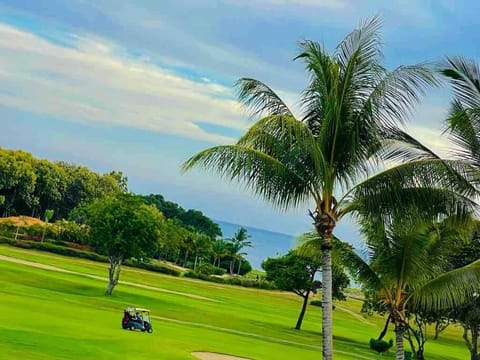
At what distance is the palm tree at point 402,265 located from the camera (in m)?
19.7

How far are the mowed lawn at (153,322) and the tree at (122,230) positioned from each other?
A: 3423 mm

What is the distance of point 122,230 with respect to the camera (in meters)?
49.1

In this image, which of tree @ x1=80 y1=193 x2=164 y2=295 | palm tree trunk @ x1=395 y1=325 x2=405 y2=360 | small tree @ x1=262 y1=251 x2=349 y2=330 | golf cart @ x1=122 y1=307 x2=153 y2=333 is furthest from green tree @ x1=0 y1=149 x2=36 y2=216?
palm tree trunk @ x1=395 y1=325 x2=405 y2=360

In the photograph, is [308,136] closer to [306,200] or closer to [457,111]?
[306,200]

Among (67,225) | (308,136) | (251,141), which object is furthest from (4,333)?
(67,225)

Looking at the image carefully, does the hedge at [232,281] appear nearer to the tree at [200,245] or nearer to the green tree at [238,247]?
the tree at [200,245]

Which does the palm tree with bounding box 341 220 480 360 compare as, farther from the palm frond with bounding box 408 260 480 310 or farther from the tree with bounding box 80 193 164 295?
the tree with bounding box 80 193 164 295

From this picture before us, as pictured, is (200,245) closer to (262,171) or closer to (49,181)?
(49,181)

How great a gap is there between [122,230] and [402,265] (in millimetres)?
32115

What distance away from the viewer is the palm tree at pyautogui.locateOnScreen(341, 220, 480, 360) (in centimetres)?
1969

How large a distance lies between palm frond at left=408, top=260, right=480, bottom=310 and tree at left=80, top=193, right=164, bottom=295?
106ft

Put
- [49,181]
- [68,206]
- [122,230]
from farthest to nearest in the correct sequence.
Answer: [68,206]
[49,181]
[122,230]

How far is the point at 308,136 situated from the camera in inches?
631

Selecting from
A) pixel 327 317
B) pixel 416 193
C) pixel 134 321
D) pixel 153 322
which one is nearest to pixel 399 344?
pixel 327 317
